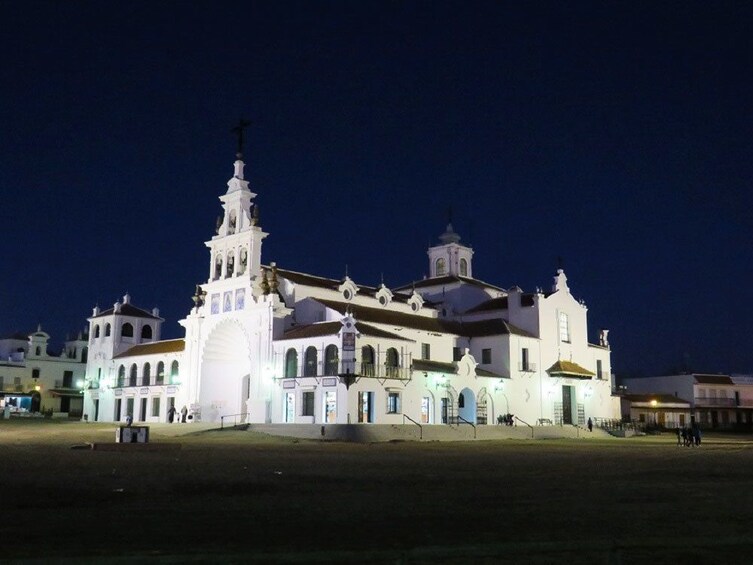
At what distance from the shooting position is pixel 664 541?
17.7 feet

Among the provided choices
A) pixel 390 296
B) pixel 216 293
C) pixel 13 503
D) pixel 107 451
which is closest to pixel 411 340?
pixel 390 296

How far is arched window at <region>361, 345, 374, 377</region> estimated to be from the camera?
45.6m

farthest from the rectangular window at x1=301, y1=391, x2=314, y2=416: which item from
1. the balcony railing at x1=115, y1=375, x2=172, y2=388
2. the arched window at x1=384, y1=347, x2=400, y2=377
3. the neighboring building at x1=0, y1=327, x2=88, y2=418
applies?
the neighboring building at x1=0, y1=327, x2=88, y2=418

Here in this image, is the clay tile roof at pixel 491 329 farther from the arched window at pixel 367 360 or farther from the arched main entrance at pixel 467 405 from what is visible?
the arched window at pixel 367 360

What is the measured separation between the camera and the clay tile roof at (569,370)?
5756 centimetres

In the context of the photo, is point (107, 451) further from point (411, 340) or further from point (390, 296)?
point (390, 296)

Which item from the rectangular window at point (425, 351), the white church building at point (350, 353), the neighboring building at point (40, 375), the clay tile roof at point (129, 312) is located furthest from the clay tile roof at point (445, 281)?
the neighboring building at point (40, 375)

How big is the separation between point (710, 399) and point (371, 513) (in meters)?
77.7

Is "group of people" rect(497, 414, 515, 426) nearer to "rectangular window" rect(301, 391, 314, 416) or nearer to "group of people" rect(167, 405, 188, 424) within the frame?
"rectangular window" rect(301, 391, 314, 416)

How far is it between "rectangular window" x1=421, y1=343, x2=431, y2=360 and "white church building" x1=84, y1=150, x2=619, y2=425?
7 centimetres

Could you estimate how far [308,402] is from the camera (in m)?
47.1

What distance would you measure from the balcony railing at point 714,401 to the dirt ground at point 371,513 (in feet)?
210

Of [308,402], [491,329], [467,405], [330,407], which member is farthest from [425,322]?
[330,407]

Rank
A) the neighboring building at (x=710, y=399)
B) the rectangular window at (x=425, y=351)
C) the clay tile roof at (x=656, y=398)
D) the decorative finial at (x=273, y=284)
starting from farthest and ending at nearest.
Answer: the neighboring building at (x=710, y=399) < the clay tile roof at (x=656, y=398) < the rectangular window at (x=425, y=351) < the decorative finial at (x=273, y=284)
